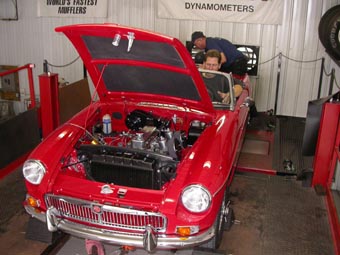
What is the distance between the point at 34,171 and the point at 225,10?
16.4 feet

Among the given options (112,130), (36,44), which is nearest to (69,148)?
(112,130)

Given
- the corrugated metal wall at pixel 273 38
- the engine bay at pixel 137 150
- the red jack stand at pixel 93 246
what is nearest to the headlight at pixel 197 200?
the engine bay at pixel 137 150

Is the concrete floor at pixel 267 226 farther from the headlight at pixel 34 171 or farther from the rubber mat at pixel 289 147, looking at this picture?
the headlight at pixel 34 171

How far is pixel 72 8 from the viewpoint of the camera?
301 inches

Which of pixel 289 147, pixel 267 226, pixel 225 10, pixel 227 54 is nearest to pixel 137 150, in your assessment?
pixel 267 226

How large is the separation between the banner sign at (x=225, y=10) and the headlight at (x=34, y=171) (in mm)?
4875

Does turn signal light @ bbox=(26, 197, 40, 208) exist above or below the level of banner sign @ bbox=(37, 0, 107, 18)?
below

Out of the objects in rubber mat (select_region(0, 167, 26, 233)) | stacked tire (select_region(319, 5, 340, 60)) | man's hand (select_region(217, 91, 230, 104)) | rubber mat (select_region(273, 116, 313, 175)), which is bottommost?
rubber mat (select_region(0, 167, 26, 233))

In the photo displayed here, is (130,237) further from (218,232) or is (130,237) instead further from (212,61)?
(212,61)

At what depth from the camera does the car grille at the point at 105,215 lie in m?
2.54

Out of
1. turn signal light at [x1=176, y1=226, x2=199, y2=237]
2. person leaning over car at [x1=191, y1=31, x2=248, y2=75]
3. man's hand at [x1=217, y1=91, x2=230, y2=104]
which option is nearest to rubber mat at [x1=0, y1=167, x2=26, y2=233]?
turn signal light at [x1=176, y1=226, x2=199, y2=237]

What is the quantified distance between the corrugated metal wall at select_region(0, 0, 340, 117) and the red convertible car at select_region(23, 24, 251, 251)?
328 centimetres

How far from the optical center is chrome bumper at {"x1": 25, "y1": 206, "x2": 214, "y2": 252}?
2480mm

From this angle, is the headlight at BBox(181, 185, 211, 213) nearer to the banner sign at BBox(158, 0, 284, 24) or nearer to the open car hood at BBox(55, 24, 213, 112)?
the open car hood at BBox(55, 24, 213, 112)
